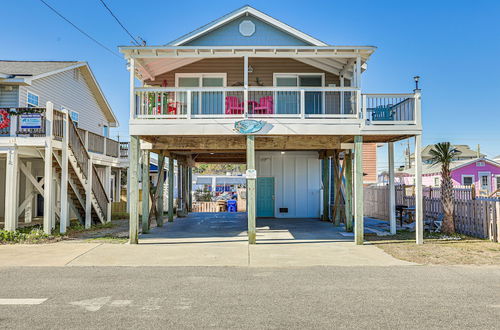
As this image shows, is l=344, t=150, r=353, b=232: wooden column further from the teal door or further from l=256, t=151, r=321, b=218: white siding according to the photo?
the teal door

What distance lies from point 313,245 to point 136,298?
21.2 ft

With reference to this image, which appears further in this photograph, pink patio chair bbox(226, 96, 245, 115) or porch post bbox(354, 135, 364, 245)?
pink patio chair bbox(226, 96, 245, 115)

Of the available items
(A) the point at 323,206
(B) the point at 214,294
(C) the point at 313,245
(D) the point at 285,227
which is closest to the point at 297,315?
(B) the point at 214,294

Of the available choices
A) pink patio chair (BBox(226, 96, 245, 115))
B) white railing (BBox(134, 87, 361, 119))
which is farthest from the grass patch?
pink patio chair (BBox(226, 96, 245, 115))

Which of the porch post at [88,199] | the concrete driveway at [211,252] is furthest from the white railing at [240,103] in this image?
the porch post at [88,199]

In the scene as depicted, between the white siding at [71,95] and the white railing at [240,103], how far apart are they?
663 centimetres

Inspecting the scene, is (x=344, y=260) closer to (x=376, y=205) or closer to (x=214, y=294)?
(x=214, y=294)

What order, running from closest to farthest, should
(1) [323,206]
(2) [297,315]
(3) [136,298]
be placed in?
(2) [297,315]
(3) [136,298]
(1) [323,206]

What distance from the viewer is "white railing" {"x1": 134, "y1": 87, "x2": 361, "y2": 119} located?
11.7 m

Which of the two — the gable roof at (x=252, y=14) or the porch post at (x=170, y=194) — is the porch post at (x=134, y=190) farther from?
the porch post at (x=170, y=194)

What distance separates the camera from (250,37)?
15.2m

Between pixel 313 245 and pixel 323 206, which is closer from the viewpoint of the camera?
pixel 313 245

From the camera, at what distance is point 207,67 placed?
15797 millimetres

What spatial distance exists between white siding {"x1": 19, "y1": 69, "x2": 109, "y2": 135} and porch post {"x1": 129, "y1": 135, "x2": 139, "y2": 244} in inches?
310
